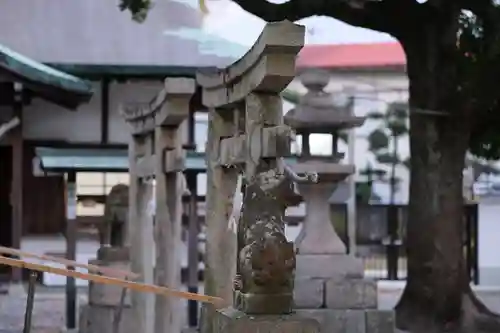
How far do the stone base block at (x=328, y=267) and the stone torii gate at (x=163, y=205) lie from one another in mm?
1590

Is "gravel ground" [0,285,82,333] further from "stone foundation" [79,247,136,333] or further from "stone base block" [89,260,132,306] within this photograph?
"stone base block" [89,260,132,306]

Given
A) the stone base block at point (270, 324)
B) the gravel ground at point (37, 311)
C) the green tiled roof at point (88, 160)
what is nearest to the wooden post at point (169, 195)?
the stone base block at point (270, 324)

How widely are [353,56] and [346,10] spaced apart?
17048 mm

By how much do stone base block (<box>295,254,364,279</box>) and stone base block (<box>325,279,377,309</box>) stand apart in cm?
12

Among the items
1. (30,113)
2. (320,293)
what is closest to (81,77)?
(30,113)

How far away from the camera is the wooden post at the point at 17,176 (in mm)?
15453

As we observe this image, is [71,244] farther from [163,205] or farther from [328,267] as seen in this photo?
[163,205]

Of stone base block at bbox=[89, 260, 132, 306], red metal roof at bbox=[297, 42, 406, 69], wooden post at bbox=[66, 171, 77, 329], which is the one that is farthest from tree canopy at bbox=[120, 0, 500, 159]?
red metal roof at bbox=[297, 42, 406, 69]

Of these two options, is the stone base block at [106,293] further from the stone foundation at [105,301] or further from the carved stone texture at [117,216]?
the carved stone texture at [117,216]

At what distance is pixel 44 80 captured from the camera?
1352 centimetres

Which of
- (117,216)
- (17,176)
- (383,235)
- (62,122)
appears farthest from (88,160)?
(383,235)

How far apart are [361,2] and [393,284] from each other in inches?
336

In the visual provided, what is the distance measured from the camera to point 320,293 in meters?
9.16

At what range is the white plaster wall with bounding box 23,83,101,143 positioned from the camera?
16.4 m
